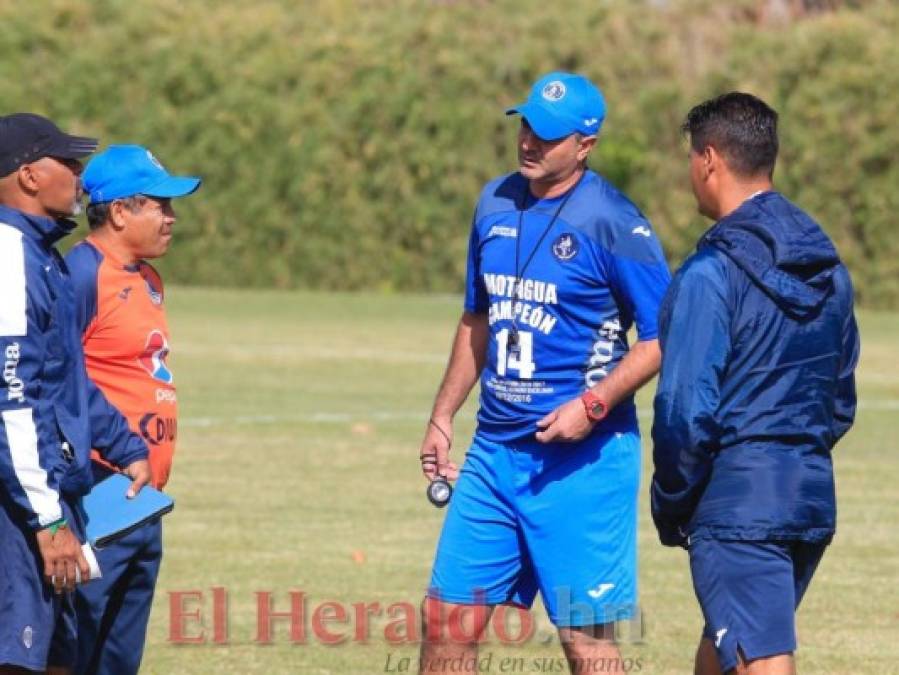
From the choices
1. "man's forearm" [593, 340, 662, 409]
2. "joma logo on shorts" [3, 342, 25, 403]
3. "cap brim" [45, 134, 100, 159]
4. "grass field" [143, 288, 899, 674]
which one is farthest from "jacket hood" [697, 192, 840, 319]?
"grass field" [143, 288, 899, 674]

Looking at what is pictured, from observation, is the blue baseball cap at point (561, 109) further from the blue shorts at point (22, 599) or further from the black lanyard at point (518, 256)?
the blue shorts at point (22, 599)

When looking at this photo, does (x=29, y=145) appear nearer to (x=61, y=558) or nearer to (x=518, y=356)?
(x=61, y=558)

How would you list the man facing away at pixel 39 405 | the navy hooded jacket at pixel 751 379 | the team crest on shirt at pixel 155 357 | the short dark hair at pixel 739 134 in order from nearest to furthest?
the navy hooded jacket at pixel 751 379, the man facing away at pixel 39 405, the short dark hair at pixel 739 134, the team crest on shirt at pixel 155 357

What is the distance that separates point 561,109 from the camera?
7.18 m

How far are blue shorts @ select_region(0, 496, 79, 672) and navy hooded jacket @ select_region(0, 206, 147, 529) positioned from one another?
0.07m

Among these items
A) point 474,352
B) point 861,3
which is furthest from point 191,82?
point 474,352

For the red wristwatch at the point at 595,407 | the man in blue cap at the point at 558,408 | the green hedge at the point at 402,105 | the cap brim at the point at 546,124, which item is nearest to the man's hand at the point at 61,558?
the man in blue cap at the point at 558,408

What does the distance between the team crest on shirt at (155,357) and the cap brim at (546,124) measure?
4.95 feet

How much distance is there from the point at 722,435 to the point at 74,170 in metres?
2.20

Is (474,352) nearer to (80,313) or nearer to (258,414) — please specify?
(80,313)

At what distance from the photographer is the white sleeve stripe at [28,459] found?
235 inches

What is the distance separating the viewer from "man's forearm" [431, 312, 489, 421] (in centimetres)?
766

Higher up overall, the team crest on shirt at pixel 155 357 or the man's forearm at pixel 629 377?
the man's forearm at pixel 629 377

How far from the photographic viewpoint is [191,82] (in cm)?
3406
